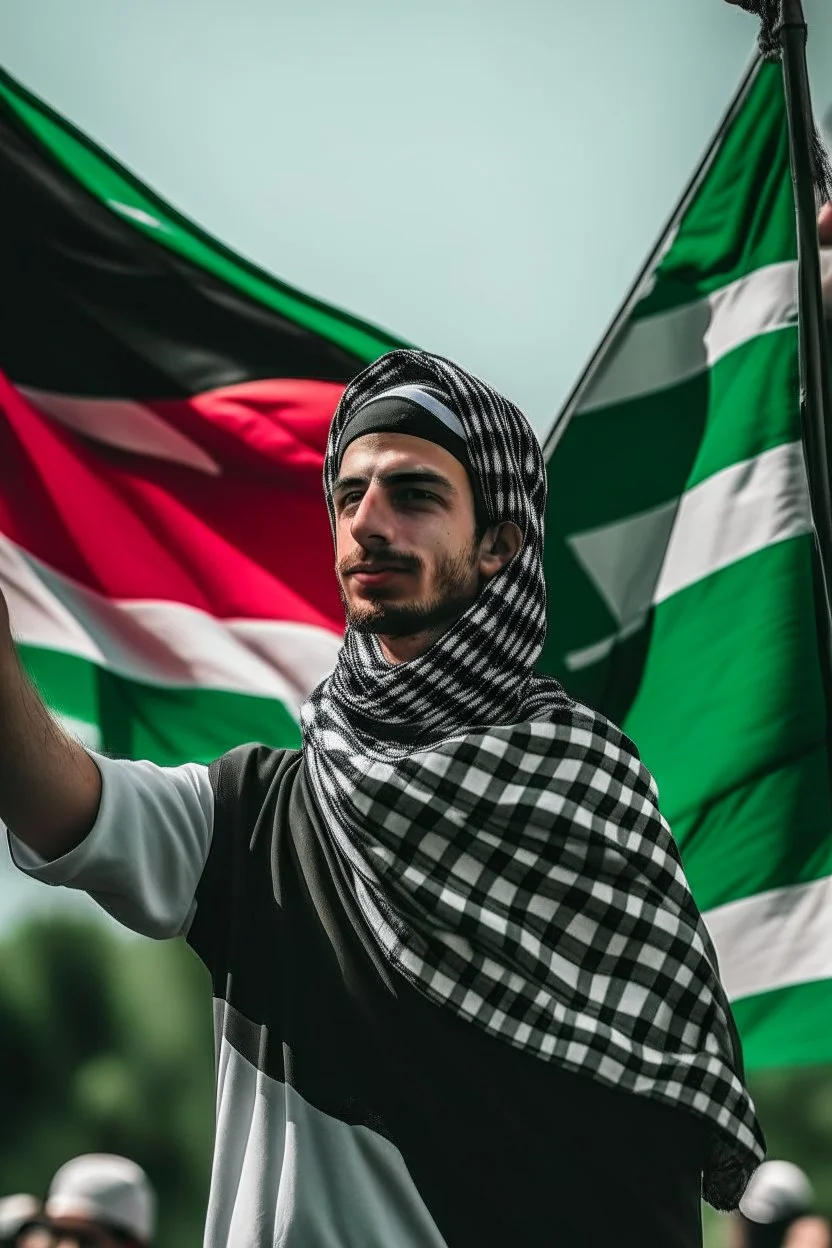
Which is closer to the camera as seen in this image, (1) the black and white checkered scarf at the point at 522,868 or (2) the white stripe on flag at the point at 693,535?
(1) the black and white checkered scarf at the point at 522,868

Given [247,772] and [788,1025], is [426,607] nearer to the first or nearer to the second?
[247,772]

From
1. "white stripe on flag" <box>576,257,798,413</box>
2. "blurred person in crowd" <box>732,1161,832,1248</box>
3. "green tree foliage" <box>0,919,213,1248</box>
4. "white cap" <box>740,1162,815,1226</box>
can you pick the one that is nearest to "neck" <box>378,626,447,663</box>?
"white stripe on flag" <box>576,257,798,413</box>

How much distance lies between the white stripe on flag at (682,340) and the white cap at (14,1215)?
302cm

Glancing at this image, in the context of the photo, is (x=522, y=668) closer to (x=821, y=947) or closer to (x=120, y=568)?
(x=821, y=947)

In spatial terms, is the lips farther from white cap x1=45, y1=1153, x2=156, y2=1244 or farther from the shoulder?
white cap x1=45, y1=1153, x2=156, y2=1244

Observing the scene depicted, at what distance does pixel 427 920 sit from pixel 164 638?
5.54 ft

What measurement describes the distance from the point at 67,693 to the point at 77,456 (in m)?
0.68

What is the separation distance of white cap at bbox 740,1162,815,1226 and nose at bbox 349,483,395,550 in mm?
3895

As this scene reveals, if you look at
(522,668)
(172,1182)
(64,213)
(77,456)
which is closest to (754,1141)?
(522,668)

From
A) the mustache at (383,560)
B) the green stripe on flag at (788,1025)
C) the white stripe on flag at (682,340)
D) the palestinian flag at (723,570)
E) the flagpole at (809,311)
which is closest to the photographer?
the mustache at (383,560)

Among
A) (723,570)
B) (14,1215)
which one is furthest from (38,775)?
(14,1215)

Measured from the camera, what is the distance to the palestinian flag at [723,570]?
3.58m

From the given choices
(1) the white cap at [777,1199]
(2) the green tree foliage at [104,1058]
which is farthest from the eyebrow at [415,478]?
(2) the green tree foliage at [104,1058]

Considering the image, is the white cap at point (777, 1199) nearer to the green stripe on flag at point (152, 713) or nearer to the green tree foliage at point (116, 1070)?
the green stripe on flag at point (152, 713)
